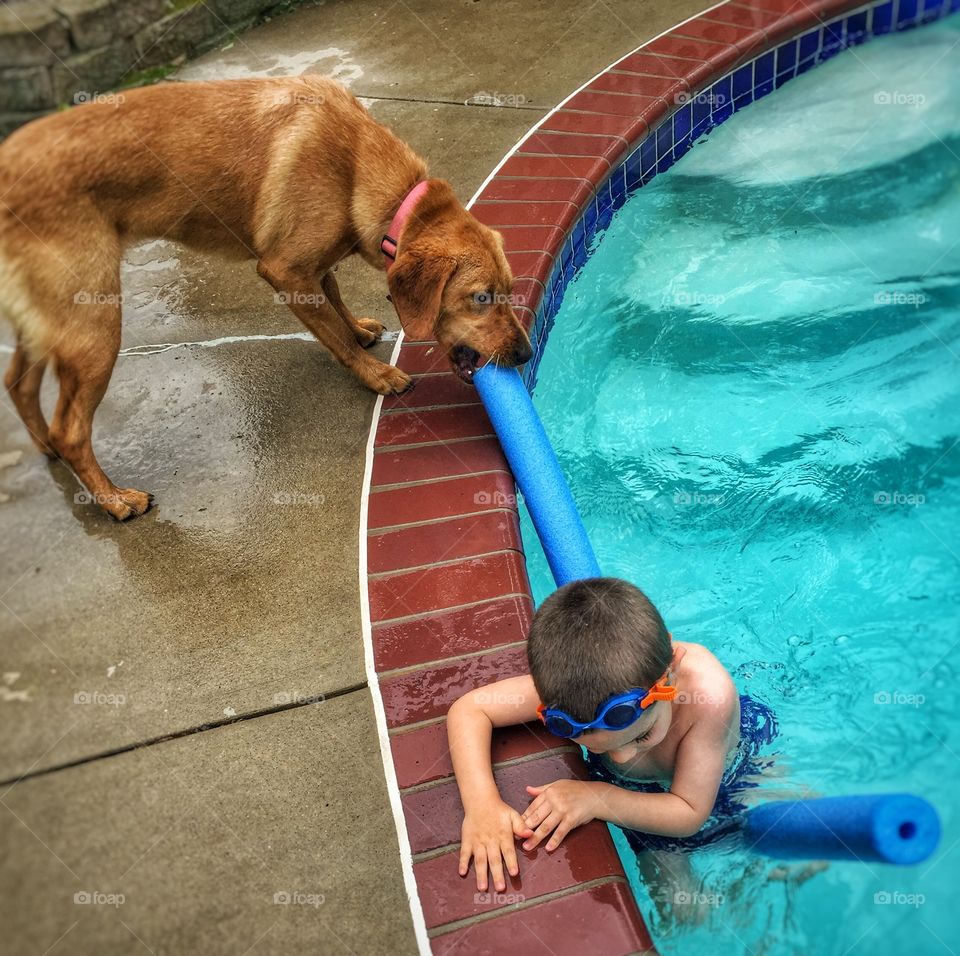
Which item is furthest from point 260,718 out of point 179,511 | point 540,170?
point 540,170

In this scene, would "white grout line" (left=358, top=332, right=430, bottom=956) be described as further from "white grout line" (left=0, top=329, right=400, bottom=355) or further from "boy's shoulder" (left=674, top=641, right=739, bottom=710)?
"boy's shoulder" (left=674, top=641, right=739, bottom=710)

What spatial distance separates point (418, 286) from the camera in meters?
3.16

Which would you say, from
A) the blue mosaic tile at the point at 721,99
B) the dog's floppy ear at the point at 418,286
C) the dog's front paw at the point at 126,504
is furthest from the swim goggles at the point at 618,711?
the blue mosaic tile at the point at 721,99

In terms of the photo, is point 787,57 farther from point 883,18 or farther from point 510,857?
point 510,857

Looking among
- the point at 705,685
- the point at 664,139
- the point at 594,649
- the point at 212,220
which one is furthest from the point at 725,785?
the point at 664,139

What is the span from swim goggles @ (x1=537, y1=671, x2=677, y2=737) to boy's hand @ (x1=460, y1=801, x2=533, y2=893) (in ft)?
0.92

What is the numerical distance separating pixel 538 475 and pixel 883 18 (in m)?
4.29

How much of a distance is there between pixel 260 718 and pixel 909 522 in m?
2.67

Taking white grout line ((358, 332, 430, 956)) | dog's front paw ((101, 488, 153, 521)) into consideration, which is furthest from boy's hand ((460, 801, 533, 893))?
dog's front paw ((101, 488, 153, 521))

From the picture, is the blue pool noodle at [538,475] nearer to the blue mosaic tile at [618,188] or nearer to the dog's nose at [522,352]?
the dog's nose at [522,352]

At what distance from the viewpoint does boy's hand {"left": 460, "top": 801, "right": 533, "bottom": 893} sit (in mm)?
2270

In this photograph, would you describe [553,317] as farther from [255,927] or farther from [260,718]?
[255,927]

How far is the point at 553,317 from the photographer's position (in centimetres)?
443

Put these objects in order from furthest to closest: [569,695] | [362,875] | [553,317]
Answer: [553,317] < [362,875] < [569,695]
